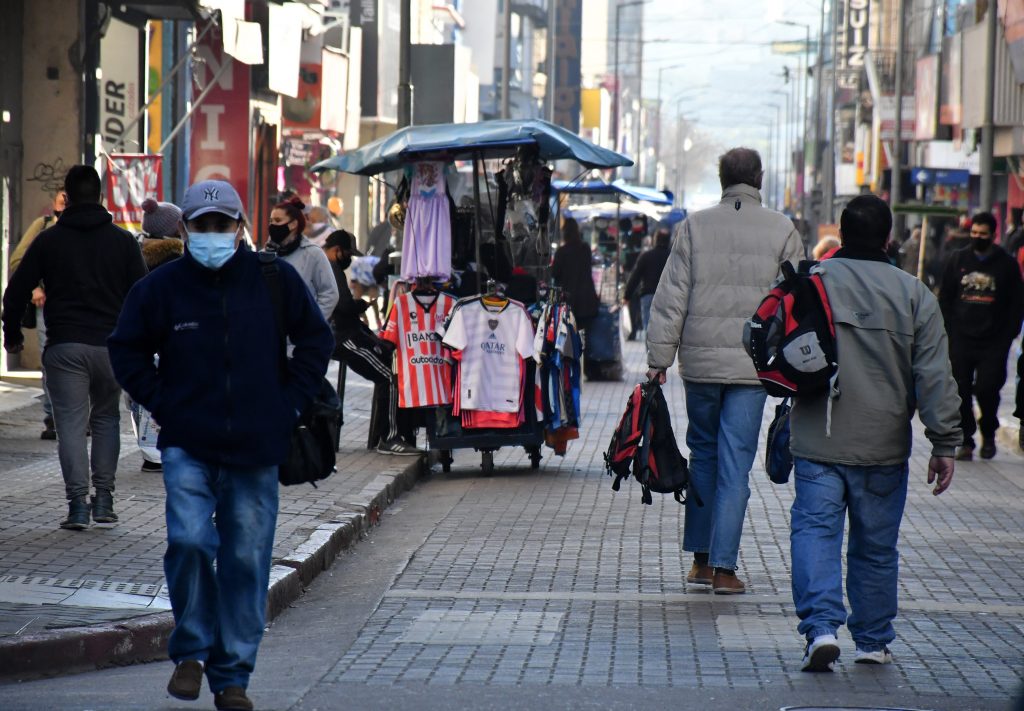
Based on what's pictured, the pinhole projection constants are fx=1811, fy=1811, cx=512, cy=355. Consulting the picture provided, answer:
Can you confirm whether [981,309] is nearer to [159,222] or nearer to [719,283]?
[159,222]

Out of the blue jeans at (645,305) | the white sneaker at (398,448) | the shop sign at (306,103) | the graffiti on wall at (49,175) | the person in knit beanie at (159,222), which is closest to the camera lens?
the person in knit beanie at (159,222)

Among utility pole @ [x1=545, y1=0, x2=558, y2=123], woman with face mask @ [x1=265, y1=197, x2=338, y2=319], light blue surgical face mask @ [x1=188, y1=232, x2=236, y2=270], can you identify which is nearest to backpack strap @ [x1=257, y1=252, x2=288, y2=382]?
light blue surgical face mask @ [x1=188, y1=232, x2=236, y2=270]

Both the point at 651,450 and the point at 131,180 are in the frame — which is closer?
the point at 651,450

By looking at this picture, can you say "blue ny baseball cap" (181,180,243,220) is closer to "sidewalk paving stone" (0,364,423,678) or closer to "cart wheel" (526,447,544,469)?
"sidewalk paving stone" (0,364,423,678)

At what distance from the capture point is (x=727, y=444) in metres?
8.26

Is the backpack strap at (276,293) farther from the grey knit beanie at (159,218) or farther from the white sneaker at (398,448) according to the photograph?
the white sneaker at (398,448)

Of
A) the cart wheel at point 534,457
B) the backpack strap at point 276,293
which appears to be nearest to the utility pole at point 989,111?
the cart wheel at point 534,457

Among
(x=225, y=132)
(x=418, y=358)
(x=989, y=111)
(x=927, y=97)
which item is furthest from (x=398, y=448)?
(x=927, y=97)

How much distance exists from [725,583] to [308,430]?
2879mm

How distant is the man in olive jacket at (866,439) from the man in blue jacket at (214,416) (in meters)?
2.01

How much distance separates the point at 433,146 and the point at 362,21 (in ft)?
104

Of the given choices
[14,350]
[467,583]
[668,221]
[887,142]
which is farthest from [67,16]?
[887,142]

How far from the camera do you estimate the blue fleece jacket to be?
5801 millimetres

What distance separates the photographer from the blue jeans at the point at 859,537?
6734mm
